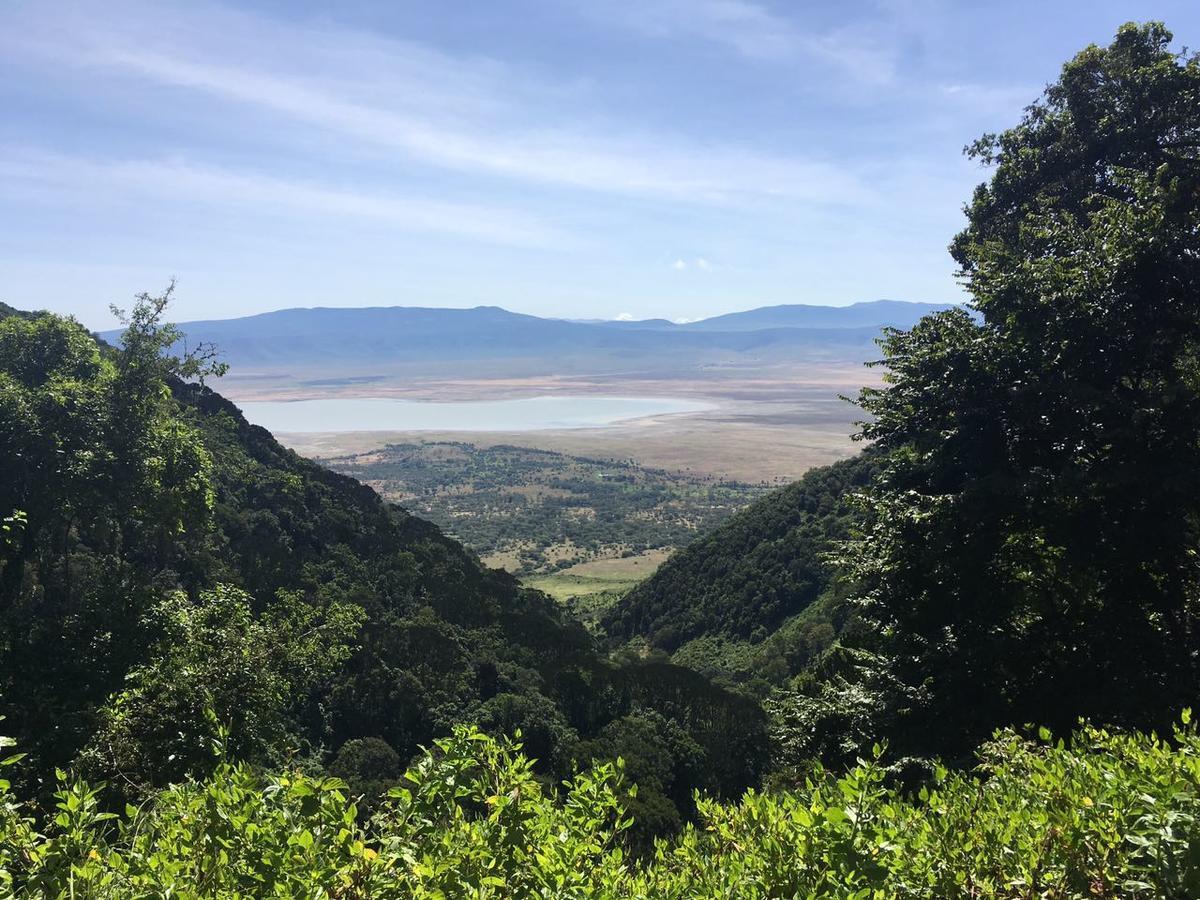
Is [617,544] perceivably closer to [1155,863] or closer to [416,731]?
[416,731]

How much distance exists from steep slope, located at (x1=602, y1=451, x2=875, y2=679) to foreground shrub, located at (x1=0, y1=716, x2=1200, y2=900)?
37.6m

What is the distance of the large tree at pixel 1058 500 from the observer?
403 inches

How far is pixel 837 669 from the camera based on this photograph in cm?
2020

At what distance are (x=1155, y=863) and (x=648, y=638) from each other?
56594 millimetres

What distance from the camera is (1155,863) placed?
3477 millimetres

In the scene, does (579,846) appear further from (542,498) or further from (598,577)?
(542,498)

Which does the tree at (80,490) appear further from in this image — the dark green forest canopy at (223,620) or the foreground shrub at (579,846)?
the foreground shrub at (579,846)

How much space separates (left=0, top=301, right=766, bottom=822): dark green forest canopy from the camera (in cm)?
1185

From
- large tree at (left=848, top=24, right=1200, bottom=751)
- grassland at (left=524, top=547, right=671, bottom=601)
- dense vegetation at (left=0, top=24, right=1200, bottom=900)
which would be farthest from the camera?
grassland at (left=524, top=547, right=671, bottom=601)

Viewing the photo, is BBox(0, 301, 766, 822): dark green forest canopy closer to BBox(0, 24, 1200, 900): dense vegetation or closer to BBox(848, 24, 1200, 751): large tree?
BBox(0, 24, 1200, 900): dense vegetation

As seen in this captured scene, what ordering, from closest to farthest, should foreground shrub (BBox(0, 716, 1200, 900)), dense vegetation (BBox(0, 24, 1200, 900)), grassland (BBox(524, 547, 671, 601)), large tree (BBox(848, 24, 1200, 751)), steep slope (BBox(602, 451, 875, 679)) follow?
1. foreground shrub (BBox(0, 716, 1200, 900))
2. dense vegetation (BBox(0, 24, 1200, 900))
3. large tree (BBox(848, 24, 1200, 751))
4. steep slope (BBox(602, 451, 875, 679))
5. grassland (BBox(524, 547, 671, 601))

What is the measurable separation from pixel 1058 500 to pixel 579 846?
982 centimetres

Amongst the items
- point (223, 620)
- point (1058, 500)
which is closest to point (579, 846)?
point (1058, 500)

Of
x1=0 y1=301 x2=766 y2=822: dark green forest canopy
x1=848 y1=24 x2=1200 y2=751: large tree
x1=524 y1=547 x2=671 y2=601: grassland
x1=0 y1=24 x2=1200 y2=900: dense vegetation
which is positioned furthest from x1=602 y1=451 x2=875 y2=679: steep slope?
x1=848 y1=24 x2=1200 y2=751: large tree
